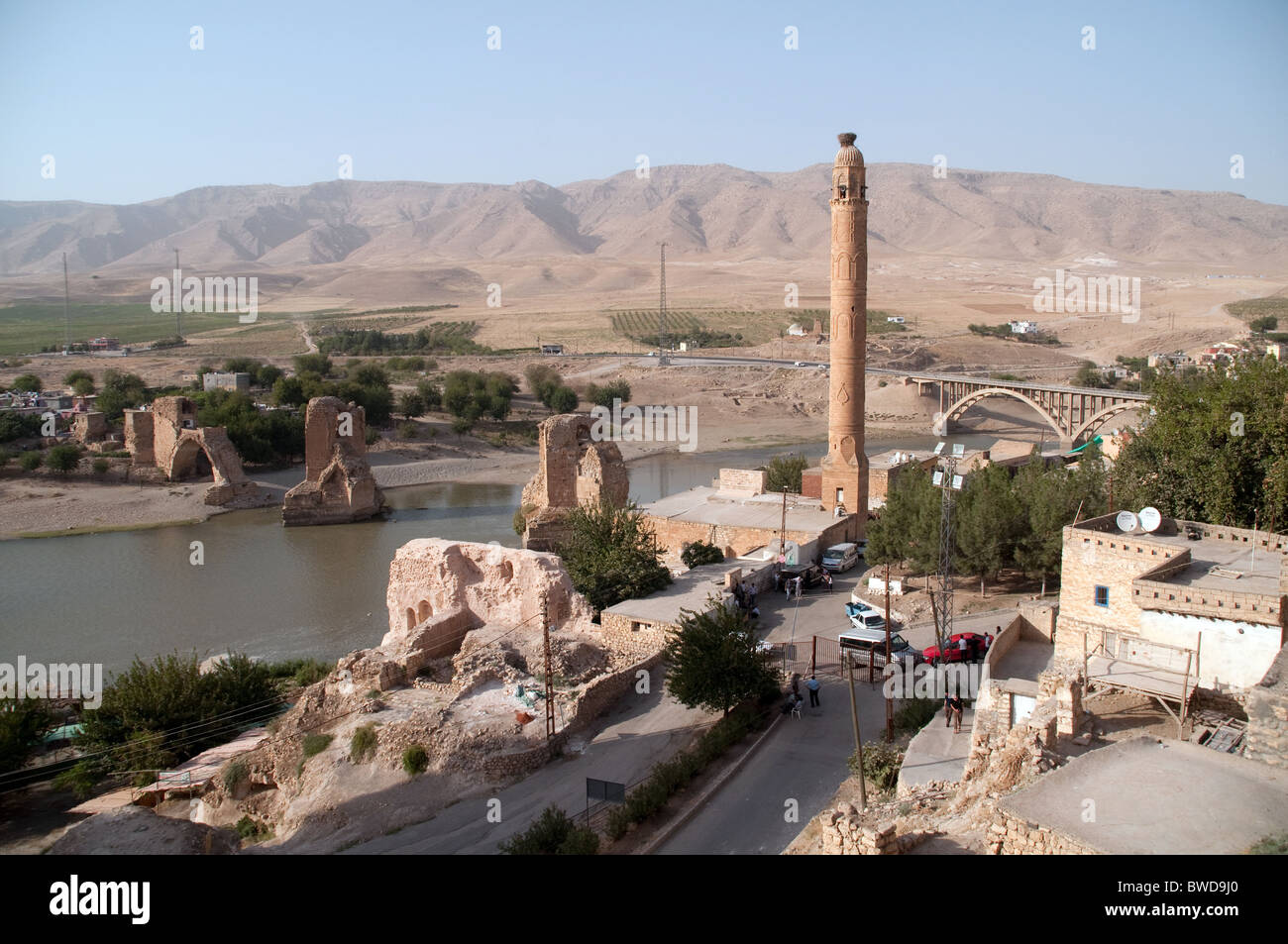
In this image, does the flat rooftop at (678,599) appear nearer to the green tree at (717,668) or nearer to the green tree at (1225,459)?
the green tree at (717,668)

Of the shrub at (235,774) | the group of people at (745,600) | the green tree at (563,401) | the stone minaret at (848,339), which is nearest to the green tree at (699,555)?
the group of people at (745,600)

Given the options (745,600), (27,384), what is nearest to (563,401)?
(27,384)

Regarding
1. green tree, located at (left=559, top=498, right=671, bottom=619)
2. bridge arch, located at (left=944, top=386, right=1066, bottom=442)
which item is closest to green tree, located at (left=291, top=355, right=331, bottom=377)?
bridge arch, located at (left=944, top=386, right=1066, bottom=442)

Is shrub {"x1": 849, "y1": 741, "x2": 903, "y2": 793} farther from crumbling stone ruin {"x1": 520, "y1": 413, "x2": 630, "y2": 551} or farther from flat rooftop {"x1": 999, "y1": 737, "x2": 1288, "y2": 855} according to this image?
crumbling stone ruin {"x1": 520, "y1": 413, "x2": 630, "y2": 551}

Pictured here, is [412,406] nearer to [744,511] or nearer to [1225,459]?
[744,511]

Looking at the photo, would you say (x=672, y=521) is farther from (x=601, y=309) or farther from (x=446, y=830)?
(x=601, y=309)

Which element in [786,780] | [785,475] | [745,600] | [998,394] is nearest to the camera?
[786,780]

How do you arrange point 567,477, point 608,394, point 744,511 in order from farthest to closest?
point 608,394 → point 567,477 → point 744,511

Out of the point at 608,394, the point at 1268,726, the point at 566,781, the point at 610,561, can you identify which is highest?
the point at 608,394
